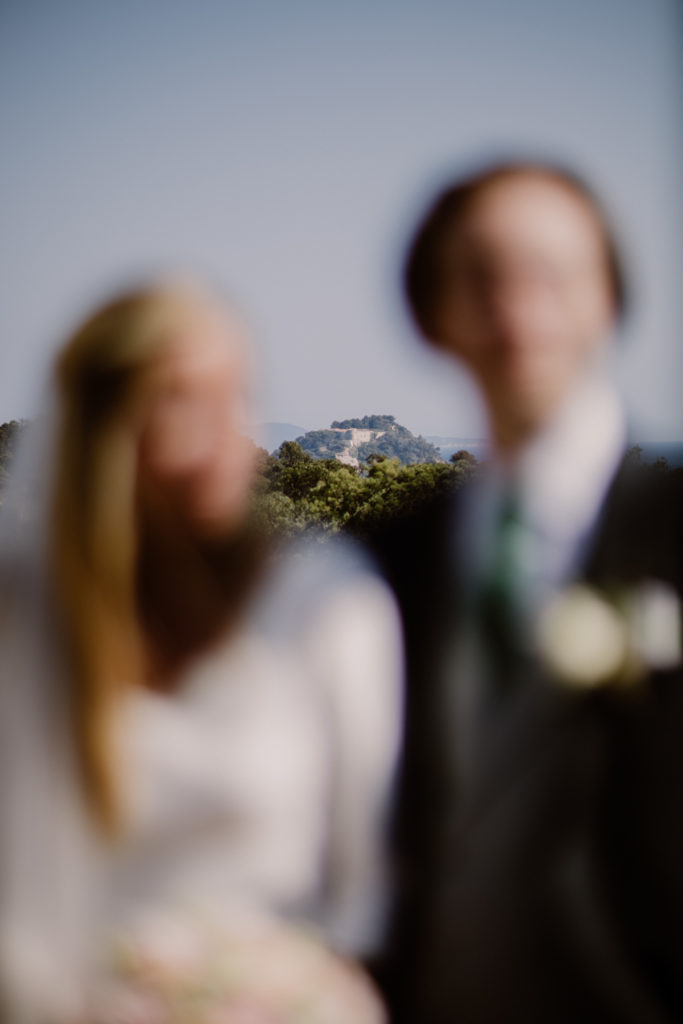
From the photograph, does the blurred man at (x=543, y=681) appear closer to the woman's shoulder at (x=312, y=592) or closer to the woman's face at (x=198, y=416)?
the woman's shoulder at (x=312, y=592)

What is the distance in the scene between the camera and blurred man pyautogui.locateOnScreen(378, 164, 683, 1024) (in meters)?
1.68

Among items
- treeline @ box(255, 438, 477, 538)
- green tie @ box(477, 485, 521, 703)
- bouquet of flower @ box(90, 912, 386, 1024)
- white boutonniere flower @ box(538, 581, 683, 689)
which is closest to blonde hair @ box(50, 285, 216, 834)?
bouquet of flower @ box(90, 912, 386, 1024)

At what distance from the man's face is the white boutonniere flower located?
465mm

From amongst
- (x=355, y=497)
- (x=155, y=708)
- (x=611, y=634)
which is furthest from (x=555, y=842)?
(x=355, y=497)

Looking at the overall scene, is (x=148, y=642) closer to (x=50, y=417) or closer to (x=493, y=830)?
(x=50, y=417)

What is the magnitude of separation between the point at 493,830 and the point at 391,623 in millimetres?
568

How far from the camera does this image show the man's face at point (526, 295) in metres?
1.68

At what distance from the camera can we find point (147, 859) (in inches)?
69.4

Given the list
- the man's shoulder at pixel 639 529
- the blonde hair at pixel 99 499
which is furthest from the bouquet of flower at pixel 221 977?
the man's shoulder at pixel 639 529

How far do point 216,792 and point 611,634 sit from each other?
1.06 m

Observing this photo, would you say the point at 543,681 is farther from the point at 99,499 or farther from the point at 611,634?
the point at 99,499

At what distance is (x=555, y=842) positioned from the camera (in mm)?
1730

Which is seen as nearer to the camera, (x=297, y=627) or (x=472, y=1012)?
(x=472, y=1012)

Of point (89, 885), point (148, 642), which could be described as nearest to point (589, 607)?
point (148, 642)
